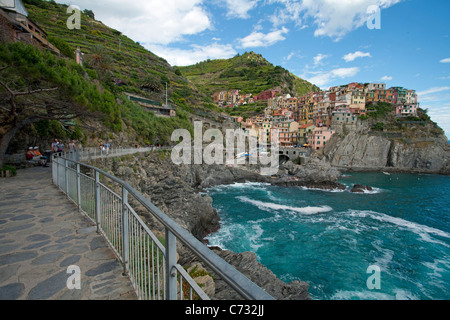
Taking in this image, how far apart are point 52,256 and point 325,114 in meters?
69.2

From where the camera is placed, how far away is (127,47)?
2869 inches

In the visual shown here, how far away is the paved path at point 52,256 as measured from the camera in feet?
9.13

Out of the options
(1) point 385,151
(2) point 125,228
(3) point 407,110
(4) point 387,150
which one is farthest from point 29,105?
(3) point 407,110

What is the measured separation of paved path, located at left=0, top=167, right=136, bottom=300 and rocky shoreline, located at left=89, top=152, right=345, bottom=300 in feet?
8.86

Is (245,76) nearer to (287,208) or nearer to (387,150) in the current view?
(387,150)

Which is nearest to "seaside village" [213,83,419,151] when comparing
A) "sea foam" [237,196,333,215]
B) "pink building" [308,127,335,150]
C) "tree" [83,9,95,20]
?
"pink building" [308,127,335,150]

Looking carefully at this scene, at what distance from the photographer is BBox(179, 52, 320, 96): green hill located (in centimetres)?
11044

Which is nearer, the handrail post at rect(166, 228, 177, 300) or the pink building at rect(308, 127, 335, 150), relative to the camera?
the handrail post at rect(166, 228, 177, 300)

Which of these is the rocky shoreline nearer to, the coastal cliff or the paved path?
the paved path

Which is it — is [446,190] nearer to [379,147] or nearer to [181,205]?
[379,147]

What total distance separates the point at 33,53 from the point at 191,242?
12.6 metres

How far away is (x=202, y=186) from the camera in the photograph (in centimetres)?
3462

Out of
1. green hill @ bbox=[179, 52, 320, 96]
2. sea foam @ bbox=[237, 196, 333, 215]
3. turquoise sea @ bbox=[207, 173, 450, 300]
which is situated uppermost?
green hill @ bbox=[179, 52, 320, 96]

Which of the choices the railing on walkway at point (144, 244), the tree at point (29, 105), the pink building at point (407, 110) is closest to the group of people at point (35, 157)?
the tree at point (29, 105)
